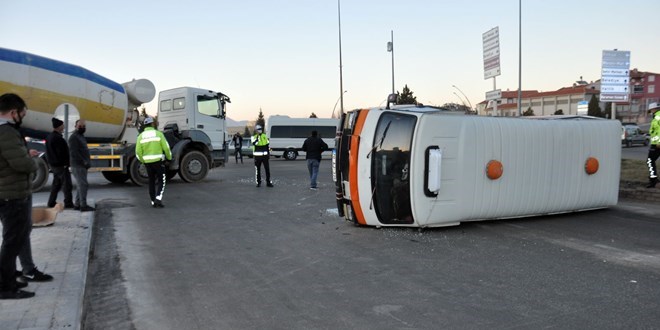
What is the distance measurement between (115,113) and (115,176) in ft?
7.30

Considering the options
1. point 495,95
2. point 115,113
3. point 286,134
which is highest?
point 495,95

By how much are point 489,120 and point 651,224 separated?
3.07m

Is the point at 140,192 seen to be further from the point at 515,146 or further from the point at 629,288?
the point at 629,288

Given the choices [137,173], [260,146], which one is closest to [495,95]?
[260,146]

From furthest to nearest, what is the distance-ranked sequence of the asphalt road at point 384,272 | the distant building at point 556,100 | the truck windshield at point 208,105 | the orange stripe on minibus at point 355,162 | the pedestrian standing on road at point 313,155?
the distant building at point 556,100 < the truck windshield at point 208,105 < the pedestrian standing on road at point 313,155 < the orange stripe on minibus at point 355,162 < the asphalt road at point 384,272

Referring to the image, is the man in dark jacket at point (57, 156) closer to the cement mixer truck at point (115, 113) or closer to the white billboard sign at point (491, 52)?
the cement mixer truck at point (115, 113)

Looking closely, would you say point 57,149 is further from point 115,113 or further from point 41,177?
point 115,113

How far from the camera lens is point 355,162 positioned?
773cm

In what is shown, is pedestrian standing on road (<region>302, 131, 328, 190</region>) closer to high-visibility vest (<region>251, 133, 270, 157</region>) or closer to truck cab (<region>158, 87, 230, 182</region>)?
high-visibility vest (<region>251, 133, 270, 157</region>)

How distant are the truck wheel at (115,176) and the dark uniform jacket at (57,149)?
6460mm

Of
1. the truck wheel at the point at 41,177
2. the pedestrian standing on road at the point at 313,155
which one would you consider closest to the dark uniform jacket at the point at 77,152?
the truck wheel at the point at 41,177

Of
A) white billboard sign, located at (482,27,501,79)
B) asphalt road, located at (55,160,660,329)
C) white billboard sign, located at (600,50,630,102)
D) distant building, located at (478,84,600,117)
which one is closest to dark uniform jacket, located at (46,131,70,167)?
asphalt road, located at (55,160,660,329)

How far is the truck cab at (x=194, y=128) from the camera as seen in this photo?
1617cm

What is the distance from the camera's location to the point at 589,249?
21.1 feet
